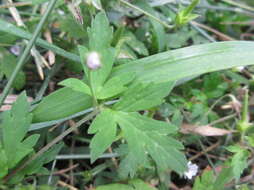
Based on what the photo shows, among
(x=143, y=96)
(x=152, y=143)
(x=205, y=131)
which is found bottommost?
(x=205, y=131)

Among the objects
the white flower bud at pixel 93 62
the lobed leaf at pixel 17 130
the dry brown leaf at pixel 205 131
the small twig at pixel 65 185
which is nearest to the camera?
the white flower bud at pixel 93 62

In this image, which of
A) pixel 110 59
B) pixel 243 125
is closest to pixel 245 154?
pixel 243 125

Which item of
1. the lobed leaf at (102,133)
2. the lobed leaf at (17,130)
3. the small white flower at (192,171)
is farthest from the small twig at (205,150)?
the lobed leaf at (17,130)

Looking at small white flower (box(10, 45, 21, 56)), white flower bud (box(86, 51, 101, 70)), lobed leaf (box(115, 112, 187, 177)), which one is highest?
white flower bud (box(86, 51, 101, 70))

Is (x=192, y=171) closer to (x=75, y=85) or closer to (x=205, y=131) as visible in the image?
(x=205, y=131)

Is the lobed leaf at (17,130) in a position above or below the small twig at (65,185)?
above

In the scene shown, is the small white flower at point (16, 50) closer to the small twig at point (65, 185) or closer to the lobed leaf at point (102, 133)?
the small twig at point (65, 185)

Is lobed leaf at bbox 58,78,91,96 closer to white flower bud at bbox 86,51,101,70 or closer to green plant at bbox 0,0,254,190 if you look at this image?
green plant at bbox 0,0,254,190

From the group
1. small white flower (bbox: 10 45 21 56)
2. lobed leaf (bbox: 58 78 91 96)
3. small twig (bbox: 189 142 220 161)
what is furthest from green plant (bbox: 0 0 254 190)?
small white flower (bbox: 10 45 21 56)

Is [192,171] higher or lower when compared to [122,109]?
lower

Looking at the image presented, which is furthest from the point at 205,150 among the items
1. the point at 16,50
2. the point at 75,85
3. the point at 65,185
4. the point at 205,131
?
the point at 16,50

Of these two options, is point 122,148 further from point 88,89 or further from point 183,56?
point 183,56
